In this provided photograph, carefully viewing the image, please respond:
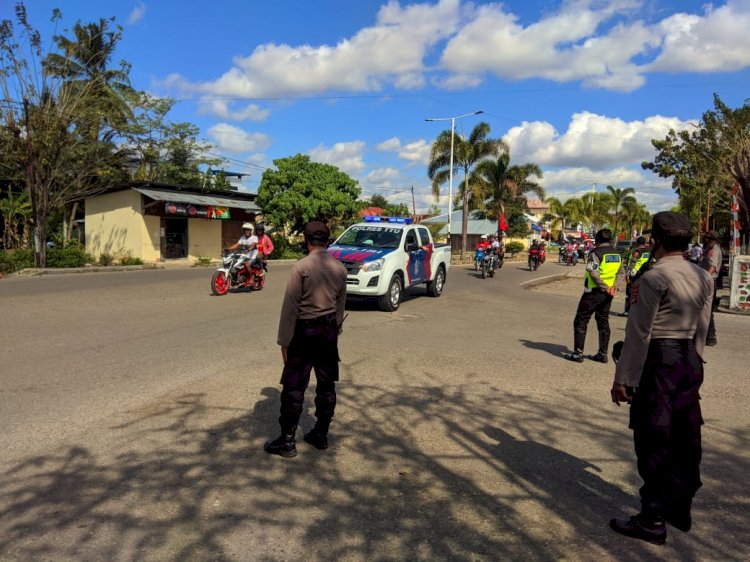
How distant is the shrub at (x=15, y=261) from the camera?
2079cm

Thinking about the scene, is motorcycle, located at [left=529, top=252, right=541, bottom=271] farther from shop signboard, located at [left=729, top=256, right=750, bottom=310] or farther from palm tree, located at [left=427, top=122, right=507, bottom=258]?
shop signboard, located at [left=729, top=256, right=750, bottom=310]

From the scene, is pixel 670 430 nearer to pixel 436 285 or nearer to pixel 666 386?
pixel 666 386

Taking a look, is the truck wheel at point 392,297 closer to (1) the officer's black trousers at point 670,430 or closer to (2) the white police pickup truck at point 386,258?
(2) the white police pickup truck at point 386,258

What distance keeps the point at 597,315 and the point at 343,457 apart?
16.4 feet

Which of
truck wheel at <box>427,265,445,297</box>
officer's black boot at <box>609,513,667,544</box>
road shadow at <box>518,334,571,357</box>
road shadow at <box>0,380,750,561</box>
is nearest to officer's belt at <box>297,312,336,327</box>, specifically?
road shadow at <box>0,380,750,561</box>

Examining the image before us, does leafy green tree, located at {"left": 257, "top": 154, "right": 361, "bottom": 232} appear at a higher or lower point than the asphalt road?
higher

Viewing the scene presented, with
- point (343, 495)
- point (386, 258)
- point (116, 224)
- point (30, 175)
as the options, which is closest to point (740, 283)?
point (386, 258)

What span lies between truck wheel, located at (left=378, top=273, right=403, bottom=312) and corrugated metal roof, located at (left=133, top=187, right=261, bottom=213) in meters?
19.9

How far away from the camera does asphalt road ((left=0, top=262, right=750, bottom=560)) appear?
10.3ft

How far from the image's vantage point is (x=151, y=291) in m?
14.7

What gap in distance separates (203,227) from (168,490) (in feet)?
102

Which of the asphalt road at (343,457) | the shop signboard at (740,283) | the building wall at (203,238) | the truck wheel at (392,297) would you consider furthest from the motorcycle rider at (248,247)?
the building wall at (203,238)

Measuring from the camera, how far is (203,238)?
3334cm

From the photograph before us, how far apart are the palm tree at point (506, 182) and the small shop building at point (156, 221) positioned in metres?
20.4
